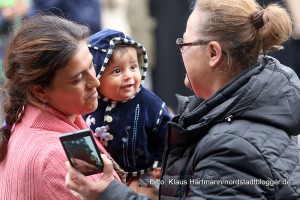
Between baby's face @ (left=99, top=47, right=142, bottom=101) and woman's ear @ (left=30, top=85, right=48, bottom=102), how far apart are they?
2.26 feet

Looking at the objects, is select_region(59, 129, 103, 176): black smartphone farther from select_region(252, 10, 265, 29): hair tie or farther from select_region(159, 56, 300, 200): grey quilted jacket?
select_region(252, 10, 265, 29): hair tie

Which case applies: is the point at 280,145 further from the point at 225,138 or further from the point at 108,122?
the point at 108,122

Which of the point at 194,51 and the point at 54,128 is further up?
the point at 194,51

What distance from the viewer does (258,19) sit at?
3.34 metres

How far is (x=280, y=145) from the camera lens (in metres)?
3.12

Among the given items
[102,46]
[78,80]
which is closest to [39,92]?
[78,80]

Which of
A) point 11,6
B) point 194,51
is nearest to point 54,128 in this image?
point 194,51

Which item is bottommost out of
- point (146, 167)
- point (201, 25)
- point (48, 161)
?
point (146, 167)

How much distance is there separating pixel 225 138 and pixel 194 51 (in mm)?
499

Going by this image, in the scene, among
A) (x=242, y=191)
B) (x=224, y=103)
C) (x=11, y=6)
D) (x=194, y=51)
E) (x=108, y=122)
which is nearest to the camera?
(x=242, y=191)

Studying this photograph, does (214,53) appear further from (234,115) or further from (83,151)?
(83,151)

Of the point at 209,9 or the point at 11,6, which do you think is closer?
the point at 209,9

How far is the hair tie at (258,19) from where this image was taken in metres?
3.34

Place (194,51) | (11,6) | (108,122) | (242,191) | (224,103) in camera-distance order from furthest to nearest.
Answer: (11,6) < (108,122) < (194,51) < (224,103) < (242,191)
